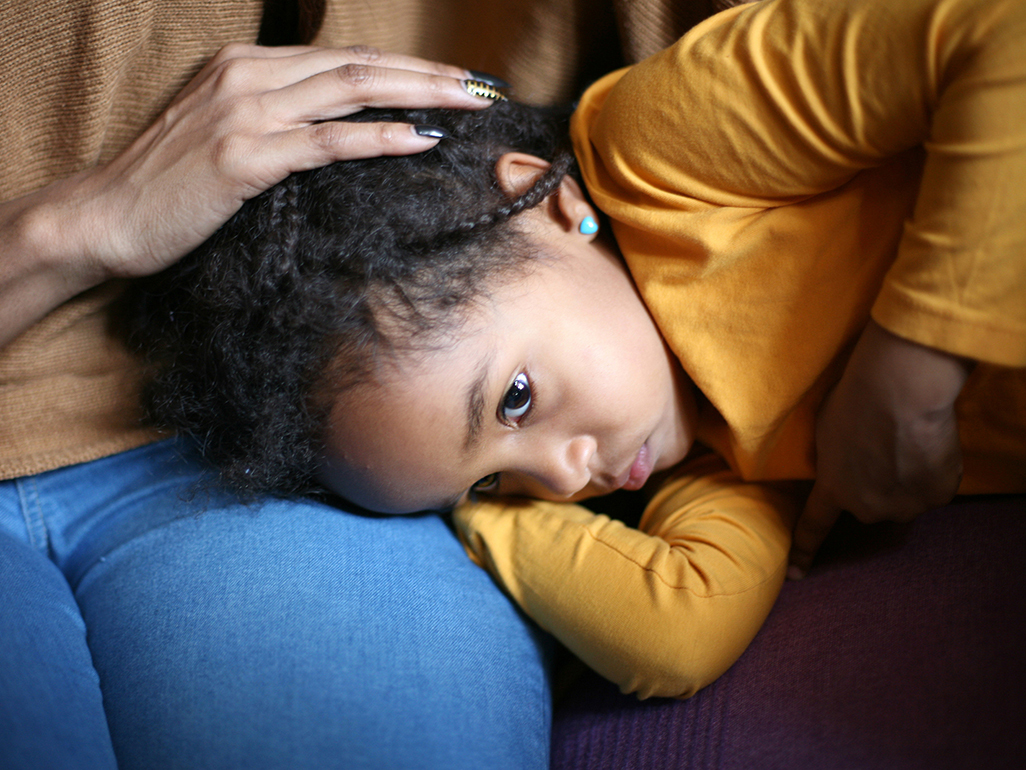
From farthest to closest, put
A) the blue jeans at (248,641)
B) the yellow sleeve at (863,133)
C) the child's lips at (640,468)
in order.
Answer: the child's lips at (640,468) → the blue jeans at (248,641) → the yellow sleeve at (863,133)

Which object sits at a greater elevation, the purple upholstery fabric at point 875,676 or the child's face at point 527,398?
the child's face at point 527,398

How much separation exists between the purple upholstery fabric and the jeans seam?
746 millimetres

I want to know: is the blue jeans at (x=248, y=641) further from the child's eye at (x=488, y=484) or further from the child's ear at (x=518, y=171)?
the child's ear at (x=518, y=171)

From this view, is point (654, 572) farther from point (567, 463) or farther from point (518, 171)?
point (518, 171)

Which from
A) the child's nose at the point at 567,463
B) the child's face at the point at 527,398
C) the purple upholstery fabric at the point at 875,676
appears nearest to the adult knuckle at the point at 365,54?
the child's face at the point at 527,398

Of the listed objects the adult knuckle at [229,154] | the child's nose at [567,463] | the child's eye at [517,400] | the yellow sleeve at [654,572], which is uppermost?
the adult knuckle at [229,154]

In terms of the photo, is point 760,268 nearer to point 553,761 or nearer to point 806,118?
point 806,118

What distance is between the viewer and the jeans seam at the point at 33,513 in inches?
38.4

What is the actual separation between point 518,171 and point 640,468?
0.42 m

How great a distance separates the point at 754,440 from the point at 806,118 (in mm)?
368

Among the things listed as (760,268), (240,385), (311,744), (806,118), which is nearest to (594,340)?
(760,268)

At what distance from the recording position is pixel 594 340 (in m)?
0.86

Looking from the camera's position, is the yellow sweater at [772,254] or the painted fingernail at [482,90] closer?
the yellow sweater at [772,254]

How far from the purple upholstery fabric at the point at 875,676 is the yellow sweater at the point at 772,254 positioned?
1.6 inches
